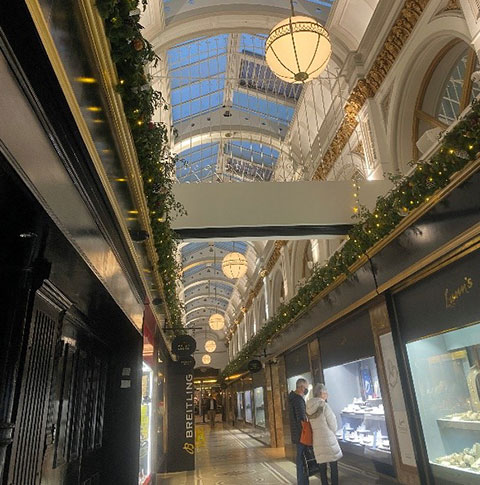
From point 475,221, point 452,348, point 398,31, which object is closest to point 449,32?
point 398,31

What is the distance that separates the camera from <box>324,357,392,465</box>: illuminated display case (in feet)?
18.9

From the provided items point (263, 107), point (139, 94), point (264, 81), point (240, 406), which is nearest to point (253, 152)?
point (263, 107)

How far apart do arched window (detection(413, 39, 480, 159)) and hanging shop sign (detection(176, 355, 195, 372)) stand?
6518 millimetres

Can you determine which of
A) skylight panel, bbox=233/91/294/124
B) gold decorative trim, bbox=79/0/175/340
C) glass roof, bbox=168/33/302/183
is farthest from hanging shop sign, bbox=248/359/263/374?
gold decorative trim, bbox=79/0/175/340

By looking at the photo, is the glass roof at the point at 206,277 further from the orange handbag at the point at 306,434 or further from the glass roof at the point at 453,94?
the glass roof at the point at 453,94

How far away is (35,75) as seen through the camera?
58.9 inches

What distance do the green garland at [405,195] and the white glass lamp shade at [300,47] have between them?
59.6 inches

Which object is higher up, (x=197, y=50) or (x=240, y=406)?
(x=197, y=50)

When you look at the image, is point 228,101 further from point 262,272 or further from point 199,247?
point 199,247

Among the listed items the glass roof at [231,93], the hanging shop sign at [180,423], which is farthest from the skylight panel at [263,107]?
the hanging shop sign at [180,423]

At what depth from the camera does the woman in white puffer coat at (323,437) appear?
16.8ft

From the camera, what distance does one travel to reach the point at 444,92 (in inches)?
244

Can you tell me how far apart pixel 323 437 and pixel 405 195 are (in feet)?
10.0

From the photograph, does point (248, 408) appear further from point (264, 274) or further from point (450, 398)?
point (450, 398)
